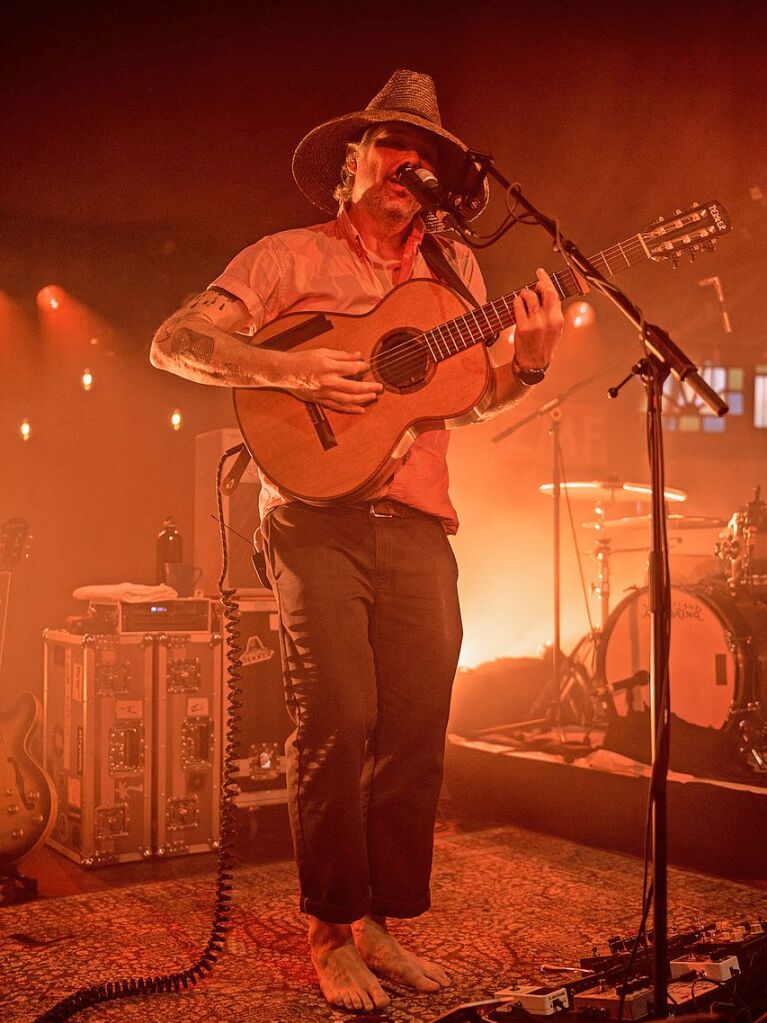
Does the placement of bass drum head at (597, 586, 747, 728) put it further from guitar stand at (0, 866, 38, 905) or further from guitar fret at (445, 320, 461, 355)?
guitar stand at (0, 866, 38, 905)

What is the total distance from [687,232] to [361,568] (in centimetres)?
111

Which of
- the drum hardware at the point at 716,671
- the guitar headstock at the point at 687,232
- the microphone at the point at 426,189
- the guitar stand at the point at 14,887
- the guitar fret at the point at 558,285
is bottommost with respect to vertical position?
the guitar stand at the point at 14,887

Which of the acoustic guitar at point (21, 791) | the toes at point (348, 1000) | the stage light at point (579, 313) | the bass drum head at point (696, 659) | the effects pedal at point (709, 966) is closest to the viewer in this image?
the effects pedal at point (709, 966)

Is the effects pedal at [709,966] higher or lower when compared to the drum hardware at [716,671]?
lower

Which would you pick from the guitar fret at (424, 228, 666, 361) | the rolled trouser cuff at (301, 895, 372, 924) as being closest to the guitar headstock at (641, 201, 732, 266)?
the guitar fret at (424, 228, 666, 361)

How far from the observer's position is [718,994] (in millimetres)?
1824

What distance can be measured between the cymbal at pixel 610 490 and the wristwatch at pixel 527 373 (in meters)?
3.16

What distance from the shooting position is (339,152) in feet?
8.86

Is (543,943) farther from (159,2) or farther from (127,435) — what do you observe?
(127,435)

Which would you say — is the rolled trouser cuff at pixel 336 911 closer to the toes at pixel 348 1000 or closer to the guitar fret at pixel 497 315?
the toes at pixel 348 1000

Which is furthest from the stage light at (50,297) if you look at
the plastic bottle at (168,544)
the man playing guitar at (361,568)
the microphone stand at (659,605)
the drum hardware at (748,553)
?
the microphone stand at (659,605)

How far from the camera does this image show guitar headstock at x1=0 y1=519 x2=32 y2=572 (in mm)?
4727

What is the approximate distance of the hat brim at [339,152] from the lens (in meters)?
2.46

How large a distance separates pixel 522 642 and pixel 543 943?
6.04 m
